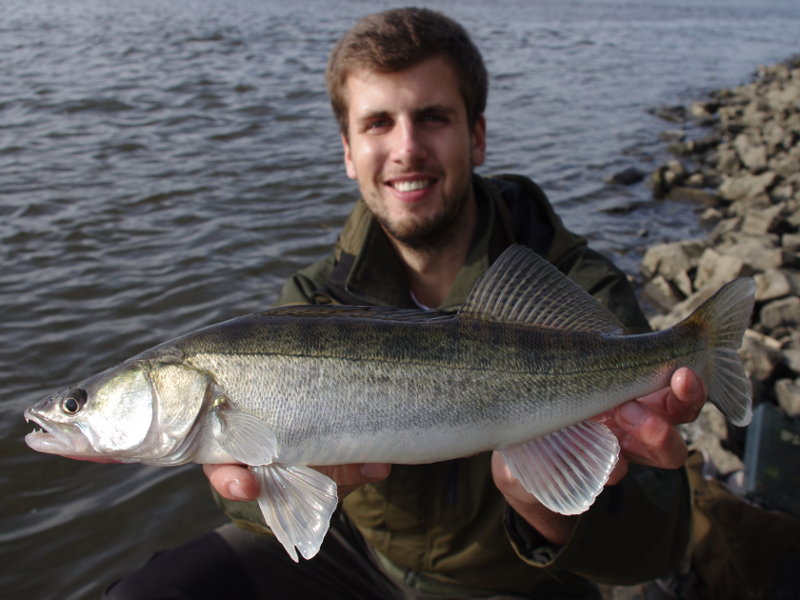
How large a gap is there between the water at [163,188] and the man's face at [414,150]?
2484 mm

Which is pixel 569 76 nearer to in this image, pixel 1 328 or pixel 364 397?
pixel 1 328

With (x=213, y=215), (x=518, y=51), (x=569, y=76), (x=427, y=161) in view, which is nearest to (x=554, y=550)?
(x=427, y=161)

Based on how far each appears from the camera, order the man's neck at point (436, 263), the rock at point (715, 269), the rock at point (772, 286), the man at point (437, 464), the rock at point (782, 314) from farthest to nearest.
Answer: the rock at point (715, 269) < the rock at point (772, 286) < the rock at point (782, 314) < the man's neck at point (436, 263) < the man at point (437, 464)

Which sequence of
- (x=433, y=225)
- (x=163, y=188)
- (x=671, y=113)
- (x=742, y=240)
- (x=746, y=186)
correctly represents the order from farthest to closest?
(x=671, y=113) < (x=746, y=186) < (x=163, y=188) < (x=742, y=240) < (x=433, y=225)

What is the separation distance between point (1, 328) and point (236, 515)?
4.08 metres

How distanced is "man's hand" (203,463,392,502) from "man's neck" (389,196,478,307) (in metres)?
1.45

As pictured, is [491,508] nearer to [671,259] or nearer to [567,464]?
[567,464]

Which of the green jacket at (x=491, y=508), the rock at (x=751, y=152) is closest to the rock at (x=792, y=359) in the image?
the green jacket at (x=491, y=508)

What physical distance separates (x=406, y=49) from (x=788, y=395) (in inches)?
138

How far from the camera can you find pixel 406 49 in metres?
3.67

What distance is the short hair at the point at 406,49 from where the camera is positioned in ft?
12.0

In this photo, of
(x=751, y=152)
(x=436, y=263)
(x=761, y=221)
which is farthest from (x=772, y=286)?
(x=751, y=152)

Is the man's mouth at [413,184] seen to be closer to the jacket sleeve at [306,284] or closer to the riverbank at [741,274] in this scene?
the jacket sleeve at [306,284]

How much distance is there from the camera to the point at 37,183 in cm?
861
